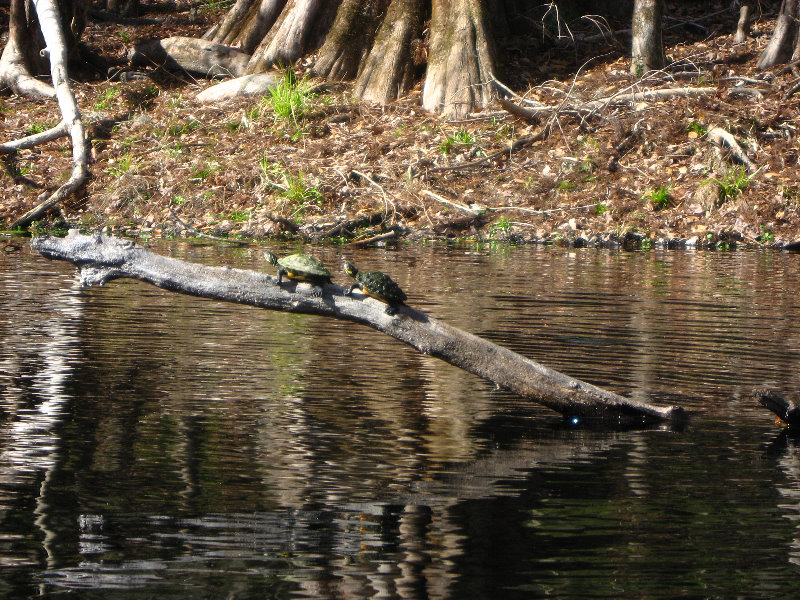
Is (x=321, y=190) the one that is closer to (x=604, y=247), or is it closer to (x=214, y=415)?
(x=604, y=247)

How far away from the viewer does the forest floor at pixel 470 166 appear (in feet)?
52.6

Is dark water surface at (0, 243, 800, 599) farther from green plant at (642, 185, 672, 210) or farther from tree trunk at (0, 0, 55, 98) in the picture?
tree trunk at (0, 0, 55, 98)

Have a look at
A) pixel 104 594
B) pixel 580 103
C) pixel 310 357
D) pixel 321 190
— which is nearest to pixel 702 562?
pixel 104 594

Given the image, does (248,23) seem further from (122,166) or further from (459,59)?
(459,59)

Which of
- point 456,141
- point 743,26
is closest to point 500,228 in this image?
point 456,141

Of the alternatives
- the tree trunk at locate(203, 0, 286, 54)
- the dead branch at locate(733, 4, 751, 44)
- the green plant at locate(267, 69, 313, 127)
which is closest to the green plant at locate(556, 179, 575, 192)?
the green plant at locate(267, 69, 313, 127)

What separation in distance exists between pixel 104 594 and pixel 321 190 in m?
13.7

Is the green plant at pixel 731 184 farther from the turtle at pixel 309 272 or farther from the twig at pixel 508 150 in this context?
the turtle at pixel 309 272

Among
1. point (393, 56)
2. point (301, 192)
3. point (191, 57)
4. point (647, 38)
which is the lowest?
point (301, 192)

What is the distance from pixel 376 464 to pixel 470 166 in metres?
12.6

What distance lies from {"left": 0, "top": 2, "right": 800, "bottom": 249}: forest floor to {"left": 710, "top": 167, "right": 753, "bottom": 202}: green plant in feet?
0.08

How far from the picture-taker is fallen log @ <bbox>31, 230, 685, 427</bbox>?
561cm

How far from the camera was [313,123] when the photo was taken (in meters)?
18.7

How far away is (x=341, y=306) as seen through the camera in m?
5.61
